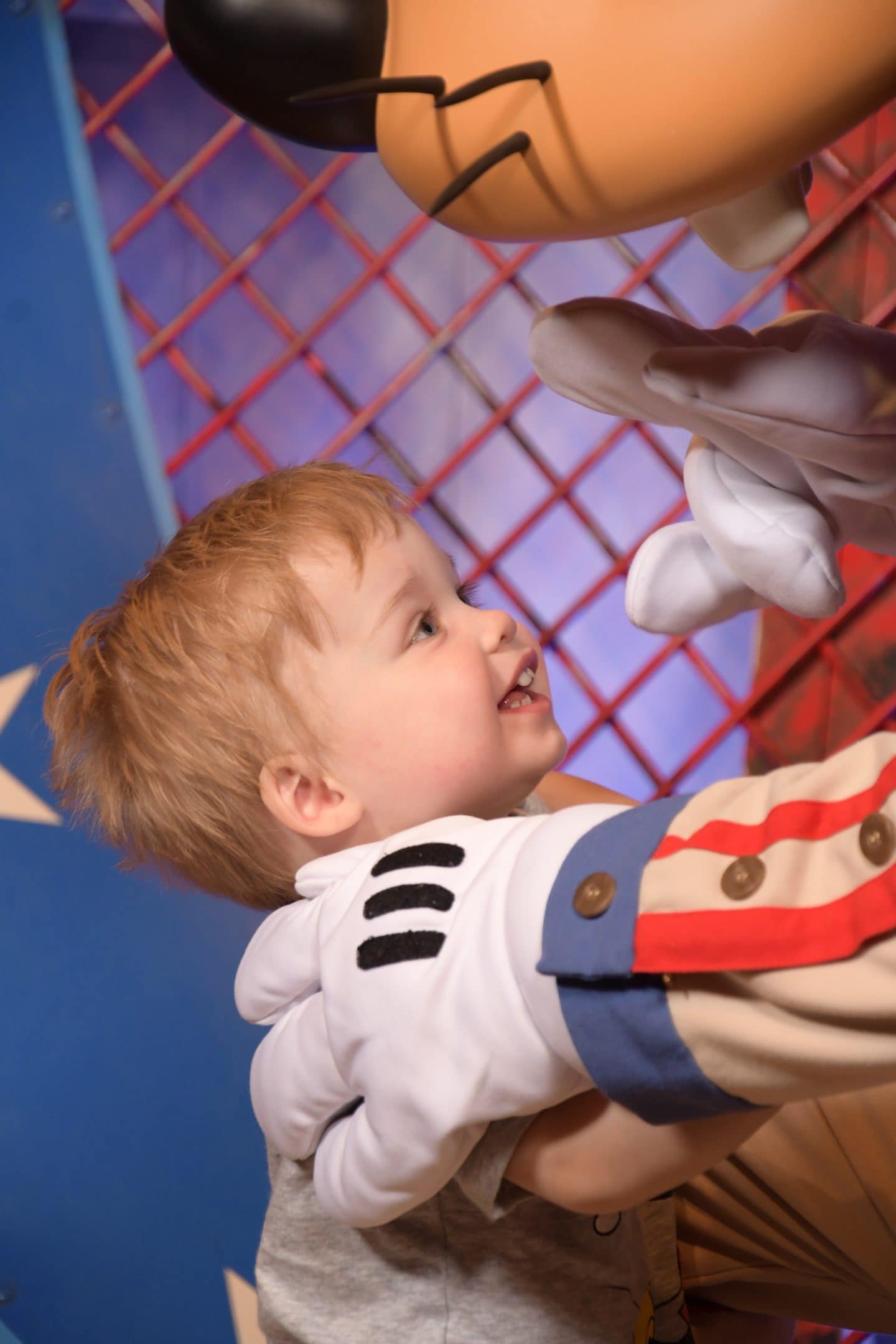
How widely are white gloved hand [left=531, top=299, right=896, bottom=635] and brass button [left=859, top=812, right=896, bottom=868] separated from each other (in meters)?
0.17

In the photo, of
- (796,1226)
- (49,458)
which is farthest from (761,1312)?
(49,458)

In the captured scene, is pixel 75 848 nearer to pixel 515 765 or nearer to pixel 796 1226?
pixel 515 765

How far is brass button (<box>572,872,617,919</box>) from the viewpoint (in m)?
0.40

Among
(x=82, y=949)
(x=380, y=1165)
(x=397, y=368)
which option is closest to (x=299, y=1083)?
(x=380, y=1165)

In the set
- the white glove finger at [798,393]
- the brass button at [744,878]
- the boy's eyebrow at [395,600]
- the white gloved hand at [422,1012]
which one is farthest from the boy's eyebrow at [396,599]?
the brass button at [744,878]

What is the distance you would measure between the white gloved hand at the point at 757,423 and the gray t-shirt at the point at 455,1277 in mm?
363

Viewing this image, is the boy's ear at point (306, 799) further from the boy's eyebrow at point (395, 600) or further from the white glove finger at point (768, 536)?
the white glove finger at point (768, 536)

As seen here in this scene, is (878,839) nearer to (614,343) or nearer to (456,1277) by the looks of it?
(614,343)

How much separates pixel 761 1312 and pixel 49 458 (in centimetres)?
87

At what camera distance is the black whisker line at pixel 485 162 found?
0.42 metres

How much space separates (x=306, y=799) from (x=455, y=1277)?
0.27m

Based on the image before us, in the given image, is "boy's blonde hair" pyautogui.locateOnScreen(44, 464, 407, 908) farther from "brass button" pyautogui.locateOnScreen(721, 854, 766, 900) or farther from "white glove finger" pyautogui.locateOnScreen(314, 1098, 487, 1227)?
"brass button" pyautogui.locateOnScreen(721, 854, 766, 900)

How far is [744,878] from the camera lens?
0.36m

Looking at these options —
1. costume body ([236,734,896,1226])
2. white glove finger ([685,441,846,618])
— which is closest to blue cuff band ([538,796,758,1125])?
costume body ([236,734,896,1226])
